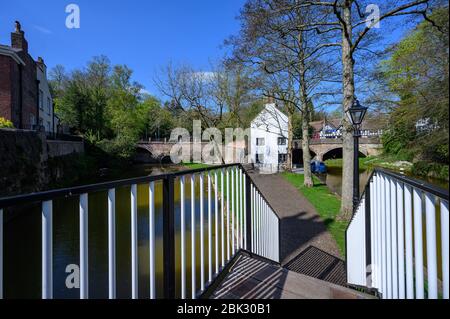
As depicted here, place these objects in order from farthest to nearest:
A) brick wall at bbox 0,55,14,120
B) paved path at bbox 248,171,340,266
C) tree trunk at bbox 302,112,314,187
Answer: brick wall at bbox 0,55,14,120 → tree trunk at bbox 302,112,314,187 → paved path at bbox 248,171,340,266

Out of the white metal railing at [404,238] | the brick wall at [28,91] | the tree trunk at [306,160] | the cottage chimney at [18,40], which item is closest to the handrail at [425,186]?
the white metal railing at [404,238]

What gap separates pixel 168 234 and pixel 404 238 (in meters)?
1.63

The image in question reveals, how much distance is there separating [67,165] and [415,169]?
70.9 feet

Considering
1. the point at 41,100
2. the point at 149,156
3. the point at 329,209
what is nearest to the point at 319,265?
the point at 329,209

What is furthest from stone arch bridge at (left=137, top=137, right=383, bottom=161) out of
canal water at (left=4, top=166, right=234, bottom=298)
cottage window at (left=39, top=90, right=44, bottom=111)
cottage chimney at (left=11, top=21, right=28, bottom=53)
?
canal water at (left=4, top=166, right=234, bottom=298)

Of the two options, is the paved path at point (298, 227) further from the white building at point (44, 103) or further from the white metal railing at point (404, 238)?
the white building at point (44, 103)

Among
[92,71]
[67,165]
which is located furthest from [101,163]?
[92,71]

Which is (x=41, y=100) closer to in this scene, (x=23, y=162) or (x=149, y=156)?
(x=23, y=162)

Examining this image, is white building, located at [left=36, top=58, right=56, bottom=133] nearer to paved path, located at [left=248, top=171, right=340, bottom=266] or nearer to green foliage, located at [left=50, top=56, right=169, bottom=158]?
green foliage, located at [left=50, top=56, right=169, bottom=158]

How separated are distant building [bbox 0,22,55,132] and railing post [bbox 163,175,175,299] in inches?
650

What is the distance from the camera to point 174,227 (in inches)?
87.4

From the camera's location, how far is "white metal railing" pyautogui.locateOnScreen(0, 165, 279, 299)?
131cm

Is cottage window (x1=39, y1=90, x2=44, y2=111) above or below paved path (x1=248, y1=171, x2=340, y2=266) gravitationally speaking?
above

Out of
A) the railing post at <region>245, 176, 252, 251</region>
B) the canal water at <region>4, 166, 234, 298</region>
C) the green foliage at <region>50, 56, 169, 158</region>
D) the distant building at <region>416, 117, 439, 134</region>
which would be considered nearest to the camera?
the distant building at <region>416, 117, 439, 134</region>
